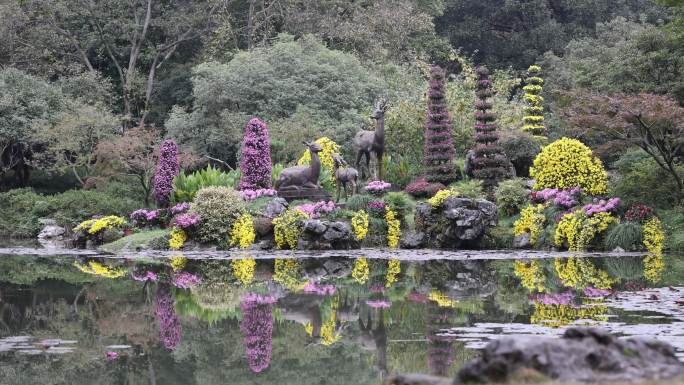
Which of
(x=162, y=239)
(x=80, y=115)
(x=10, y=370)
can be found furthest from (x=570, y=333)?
(x=80, y=115)

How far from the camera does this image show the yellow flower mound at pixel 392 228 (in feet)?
82.4

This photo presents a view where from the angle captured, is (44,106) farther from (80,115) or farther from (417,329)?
(417,329)

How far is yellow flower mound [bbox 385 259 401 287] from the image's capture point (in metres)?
16.7

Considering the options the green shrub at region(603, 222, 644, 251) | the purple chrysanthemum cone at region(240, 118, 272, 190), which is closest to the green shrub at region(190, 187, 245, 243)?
the purple chrysanthemum cone at region(240, 118, 272, 190)

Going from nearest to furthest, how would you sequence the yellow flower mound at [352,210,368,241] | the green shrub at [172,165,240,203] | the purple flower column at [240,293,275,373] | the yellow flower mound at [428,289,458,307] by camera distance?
1. the purple flower column at [240,293,275,373]
2. the yellow flower mound at [428,289,458,307]
3. the yellow flower mound at [352,210,368,241]
4. the green shrub at [172,165,240,203]

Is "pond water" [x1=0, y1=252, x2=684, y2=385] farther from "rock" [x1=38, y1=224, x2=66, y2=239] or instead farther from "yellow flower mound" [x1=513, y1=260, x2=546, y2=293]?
"rock" [x1=38, y1=224, x2=66, y2=239]

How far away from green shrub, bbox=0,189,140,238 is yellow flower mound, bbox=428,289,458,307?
19.9m

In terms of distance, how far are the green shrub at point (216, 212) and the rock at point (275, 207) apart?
24.9 inches

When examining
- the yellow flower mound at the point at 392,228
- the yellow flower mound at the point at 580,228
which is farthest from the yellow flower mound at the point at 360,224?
the yellow flower mound at the point at 580,228

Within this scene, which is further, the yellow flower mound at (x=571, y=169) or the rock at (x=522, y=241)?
the yellow flower mound at (x=571, y=169)

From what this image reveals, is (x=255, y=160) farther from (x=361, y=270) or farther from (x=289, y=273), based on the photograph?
(x=289, y=273)

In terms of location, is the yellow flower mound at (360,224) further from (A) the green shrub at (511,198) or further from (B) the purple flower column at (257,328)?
(B) the purple flower column at (257,328)

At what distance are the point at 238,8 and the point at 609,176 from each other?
26.9 m

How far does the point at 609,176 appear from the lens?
25.8 meters
